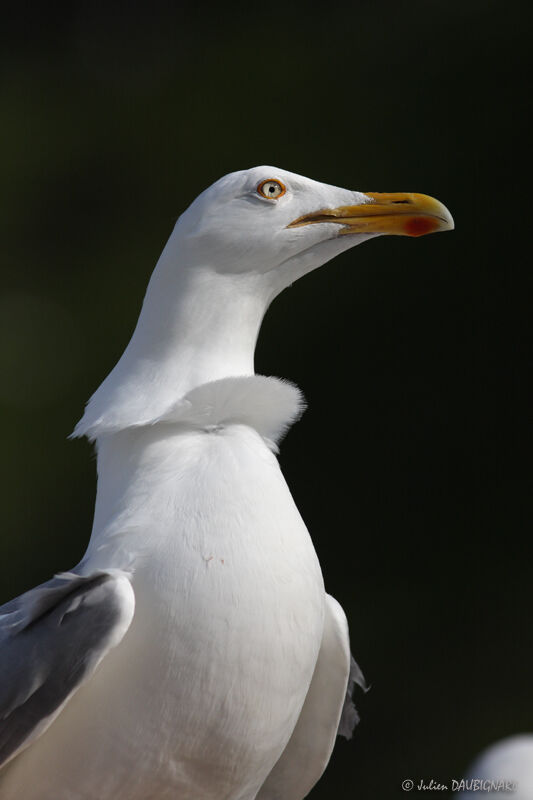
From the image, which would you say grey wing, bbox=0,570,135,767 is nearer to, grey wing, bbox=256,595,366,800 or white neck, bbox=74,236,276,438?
white neck, bbox=74,236,276,438

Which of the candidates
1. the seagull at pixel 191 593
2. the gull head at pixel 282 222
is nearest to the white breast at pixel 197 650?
the seagull at pixel 191 593

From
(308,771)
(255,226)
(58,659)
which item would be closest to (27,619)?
(58,659)

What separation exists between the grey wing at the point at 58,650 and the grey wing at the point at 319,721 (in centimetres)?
32

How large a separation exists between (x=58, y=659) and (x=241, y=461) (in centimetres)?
28

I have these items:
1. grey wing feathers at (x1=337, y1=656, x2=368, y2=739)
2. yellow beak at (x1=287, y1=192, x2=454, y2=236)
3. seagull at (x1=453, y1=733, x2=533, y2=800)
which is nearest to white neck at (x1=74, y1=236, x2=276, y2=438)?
yellow beak at (x1=287, y1=192, x2=454, y2=236)

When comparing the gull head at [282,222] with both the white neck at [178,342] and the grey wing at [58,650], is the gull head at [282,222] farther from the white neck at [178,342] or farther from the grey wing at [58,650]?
the grey wing at [58,650]

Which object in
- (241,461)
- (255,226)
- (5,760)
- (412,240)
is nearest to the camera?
(5,760)

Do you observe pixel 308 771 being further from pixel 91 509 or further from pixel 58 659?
pixel 91 509

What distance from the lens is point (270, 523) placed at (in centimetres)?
116

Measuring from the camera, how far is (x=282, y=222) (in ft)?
4.45

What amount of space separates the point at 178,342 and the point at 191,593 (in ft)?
1.02

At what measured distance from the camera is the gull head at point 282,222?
1324mm

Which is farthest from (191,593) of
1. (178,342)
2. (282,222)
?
(282,222)

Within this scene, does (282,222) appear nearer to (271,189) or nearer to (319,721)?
(271,189)
